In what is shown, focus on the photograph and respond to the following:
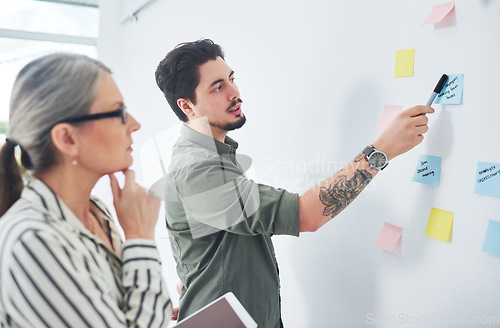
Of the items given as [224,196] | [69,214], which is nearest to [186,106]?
[224,196]

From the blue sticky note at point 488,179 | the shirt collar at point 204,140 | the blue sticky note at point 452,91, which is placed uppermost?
the blue sticky note at point 452,91

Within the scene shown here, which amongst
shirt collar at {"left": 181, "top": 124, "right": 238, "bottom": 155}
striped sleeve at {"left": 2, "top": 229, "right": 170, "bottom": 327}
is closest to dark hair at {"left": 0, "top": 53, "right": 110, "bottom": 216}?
striped sleeve at {"left": 2, "top": 229, "right": 170, "bottom": 327}

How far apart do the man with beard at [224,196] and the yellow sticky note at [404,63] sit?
0.15m

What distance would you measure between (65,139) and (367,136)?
820 mm

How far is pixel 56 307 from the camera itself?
531mm

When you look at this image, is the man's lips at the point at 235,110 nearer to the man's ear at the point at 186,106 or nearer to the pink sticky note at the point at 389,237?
the man's ear at the point at 186,106

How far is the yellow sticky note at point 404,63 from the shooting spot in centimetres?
101

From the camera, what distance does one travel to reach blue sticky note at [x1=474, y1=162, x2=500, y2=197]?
86cm

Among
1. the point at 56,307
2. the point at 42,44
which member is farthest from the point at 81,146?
the point at 42,44

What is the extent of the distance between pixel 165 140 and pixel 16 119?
1194 millimetres

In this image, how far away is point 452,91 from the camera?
3.07 feet

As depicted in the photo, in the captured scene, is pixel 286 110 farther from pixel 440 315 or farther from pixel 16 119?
pixel 16 119

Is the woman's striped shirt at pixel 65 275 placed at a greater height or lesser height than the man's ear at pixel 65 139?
lesser

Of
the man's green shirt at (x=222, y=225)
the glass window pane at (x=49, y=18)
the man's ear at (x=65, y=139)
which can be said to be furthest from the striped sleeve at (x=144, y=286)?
the glass window pane at (x=49, y=18)
